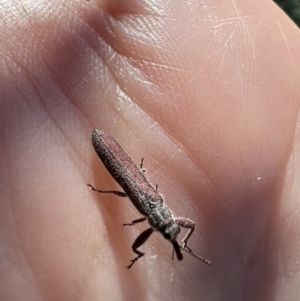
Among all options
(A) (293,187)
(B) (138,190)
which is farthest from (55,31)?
(A) (293,187)

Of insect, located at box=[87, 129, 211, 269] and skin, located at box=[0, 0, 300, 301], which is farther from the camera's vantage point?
insect, located at box=[87, 129, 211, 269]

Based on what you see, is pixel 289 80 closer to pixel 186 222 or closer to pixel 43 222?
pixel 186 222

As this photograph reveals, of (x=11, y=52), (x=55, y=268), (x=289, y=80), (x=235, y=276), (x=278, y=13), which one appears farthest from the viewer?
(x=278, y=13)

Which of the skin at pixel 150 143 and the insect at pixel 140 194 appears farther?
the insect at pixel 140 194
